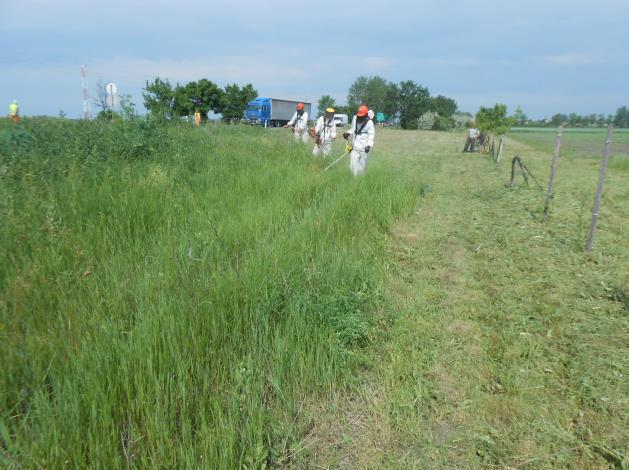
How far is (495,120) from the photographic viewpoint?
18.9 metres

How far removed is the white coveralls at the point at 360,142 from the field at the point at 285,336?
3.83m

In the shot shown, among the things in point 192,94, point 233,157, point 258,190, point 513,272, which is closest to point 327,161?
point 233,157

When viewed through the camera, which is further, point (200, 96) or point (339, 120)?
point (200, 96)

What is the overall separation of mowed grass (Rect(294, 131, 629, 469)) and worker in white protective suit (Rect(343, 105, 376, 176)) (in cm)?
402

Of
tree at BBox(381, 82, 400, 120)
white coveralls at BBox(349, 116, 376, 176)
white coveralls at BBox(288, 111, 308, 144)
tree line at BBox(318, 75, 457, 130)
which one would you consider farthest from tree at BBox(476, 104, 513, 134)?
tree at BBox(381, 82, 400, 120)

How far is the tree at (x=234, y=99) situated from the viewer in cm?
4003

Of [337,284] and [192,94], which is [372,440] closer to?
[337,284]

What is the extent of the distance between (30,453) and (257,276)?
5.53 feet

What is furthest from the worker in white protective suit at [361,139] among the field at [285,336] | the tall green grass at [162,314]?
the field at [285,336]

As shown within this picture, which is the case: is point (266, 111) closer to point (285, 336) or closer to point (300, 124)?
point (300, 124)

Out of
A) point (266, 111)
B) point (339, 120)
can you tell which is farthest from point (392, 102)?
point (339, 120)

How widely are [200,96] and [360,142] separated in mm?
35126

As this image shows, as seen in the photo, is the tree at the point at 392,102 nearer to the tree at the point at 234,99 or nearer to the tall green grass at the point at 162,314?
the tree at the point at 234,99

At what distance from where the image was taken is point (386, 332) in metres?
2.95
